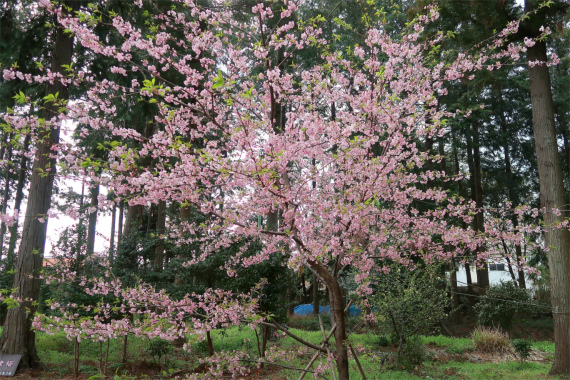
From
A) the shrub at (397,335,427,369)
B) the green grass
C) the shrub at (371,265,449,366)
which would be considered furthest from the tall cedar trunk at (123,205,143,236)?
the green grass

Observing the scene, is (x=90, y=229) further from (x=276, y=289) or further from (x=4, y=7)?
(x=276, y=289)

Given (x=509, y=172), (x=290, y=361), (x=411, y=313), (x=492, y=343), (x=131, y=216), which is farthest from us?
(x=509, y=172)

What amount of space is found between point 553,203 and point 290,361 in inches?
233

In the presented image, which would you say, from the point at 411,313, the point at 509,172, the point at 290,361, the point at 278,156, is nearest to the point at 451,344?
the point at 411,313

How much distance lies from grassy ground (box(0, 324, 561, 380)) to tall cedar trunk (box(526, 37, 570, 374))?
0.76m

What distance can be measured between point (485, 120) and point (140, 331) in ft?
54.9

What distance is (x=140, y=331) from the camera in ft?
9.95

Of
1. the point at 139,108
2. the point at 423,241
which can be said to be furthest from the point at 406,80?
the point at 139,108

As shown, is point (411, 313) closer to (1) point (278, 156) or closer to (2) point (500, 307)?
(2) point (500, 307)

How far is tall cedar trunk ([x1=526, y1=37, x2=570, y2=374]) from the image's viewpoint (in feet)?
21.3

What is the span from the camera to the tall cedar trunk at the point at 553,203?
6504 millimetres

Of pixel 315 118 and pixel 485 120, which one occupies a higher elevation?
pixel 485 120

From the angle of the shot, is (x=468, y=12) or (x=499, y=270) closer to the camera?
(x=468, y=12)

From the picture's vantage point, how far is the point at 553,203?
6.59 meters
